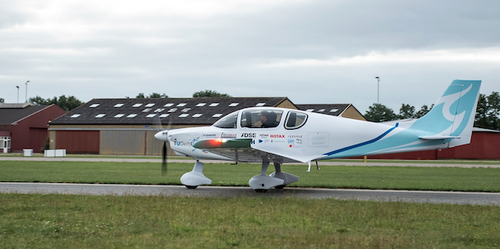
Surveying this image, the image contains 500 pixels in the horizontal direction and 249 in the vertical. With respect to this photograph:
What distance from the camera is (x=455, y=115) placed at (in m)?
14.0

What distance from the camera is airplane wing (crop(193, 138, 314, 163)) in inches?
504

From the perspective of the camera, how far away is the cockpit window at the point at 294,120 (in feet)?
47.1

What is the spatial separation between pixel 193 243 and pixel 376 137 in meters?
8.51

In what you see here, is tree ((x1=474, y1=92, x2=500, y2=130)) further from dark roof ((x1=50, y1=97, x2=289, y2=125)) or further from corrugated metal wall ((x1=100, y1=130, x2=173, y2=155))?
corrugated metal wall ((x1=100, y1=130, x2=173, y2=155))

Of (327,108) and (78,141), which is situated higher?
(327,108)

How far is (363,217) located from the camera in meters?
9.56

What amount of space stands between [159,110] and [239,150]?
39494 mm

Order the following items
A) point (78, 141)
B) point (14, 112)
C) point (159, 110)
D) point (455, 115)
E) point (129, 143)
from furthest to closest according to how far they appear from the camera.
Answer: point (14, 112), point (159, 110), point (78, 141), point (129, 143), point (455, 115)

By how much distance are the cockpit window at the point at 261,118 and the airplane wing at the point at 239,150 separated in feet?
2.75

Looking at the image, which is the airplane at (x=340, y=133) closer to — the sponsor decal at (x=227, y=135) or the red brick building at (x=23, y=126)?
the sponsor decal at (x=227, y=135)

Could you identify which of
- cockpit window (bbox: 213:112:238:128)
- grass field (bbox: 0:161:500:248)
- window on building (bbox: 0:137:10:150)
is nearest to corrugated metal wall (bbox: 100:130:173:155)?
window on building (bbox: 0:137:10:150)

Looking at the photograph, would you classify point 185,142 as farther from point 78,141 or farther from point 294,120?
point 78,141

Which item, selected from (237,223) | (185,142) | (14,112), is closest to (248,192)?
(185,142)

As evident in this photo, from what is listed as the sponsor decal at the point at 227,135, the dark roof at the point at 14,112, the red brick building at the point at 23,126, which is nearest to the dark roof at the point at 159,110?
the red brick building at the point at 23,126
